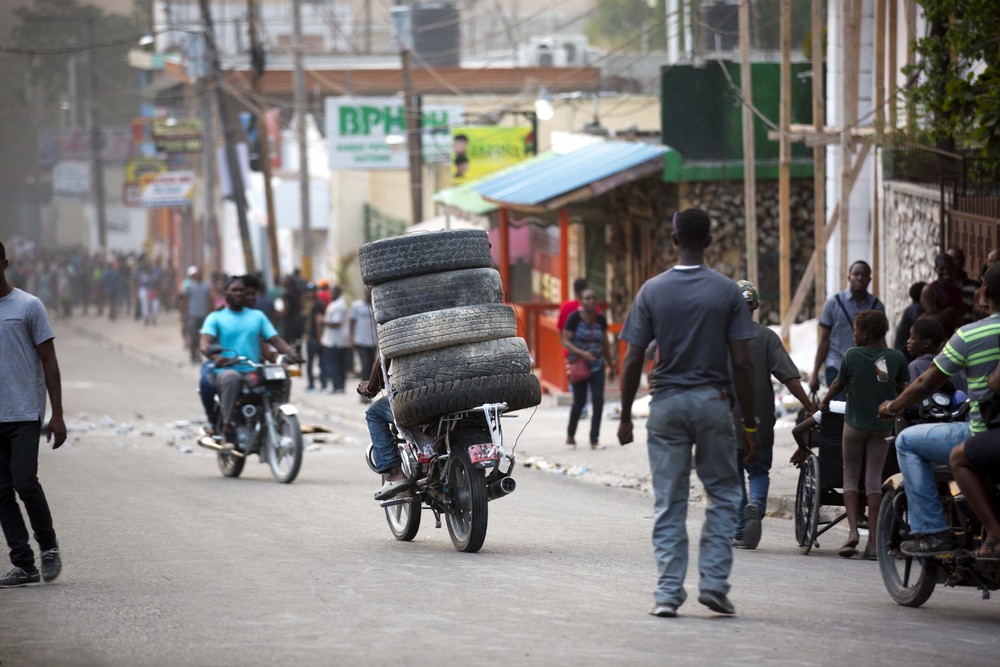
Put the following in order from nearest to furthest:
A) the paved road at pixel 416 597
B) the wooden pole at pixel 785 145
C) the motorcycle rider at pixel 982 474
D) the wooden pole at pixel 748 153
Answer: the paved road at pixel 416 597
the motorcycle rider at pixel 982 474
the wooden pole at pixel 785 145
the wooden pole at pixel 748 153

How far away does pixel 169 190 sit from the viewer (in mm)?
46469

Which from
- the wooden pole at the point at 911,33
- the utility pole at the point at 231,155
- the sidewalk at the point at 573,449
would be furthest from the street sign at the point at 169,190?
the wooden pole at the point at 911,33

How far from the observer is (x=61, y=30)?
10369cm

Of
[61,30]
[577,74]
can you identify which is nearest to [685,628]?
[577,74]

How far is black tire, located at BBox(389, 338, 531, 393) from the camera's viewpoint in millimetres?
9938

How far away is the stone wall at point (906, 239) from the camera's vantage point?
17.8 meters

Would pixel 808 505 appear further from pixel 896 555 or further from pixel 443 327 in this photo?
pixel 443 327

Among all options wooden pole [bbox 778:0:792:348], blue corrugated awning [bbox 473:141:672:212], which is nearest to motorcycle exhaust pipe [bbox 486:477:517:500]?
wooden pole [bbox 778:0:792:348]

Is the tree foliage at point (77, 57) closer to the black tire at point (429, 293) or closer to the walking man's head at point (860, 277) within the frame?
the walking man's head at point (860, 277)

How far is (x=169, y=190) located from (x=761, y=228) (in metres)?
26.1

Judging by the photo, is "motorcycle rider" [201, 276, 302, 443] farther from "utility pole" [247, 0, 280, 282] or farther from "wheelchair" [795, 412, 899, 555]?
"utility pole" [247, 0, 280, 282]

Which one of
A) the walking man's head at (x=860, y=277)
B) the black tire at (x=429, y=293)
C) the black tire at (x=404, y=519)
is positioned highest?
the black tire at (x=429, y=293)

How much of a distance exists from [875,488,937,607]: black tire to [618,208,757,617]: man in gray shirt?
1145 mm

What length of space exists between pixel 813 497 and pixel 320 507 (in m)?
4.29
